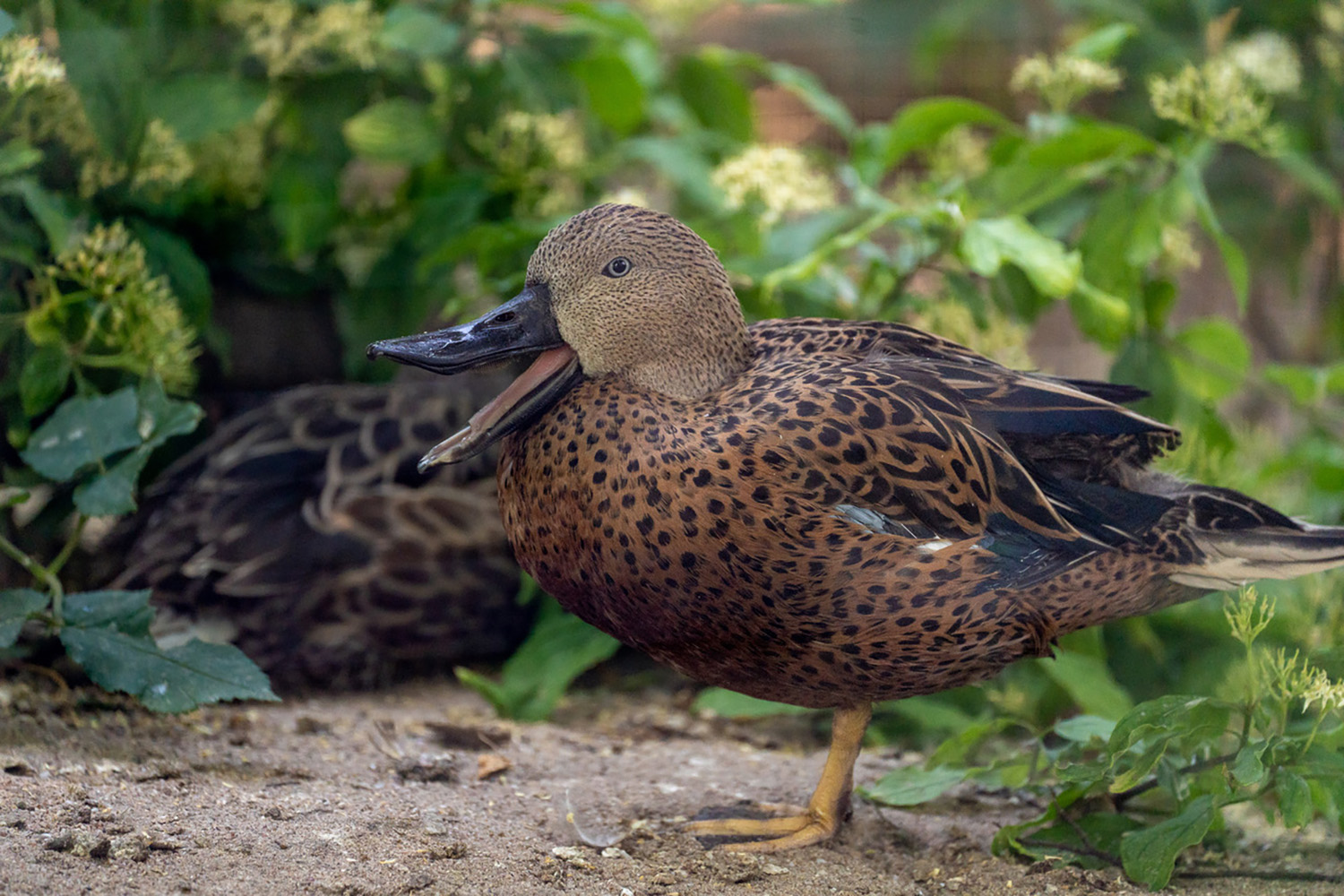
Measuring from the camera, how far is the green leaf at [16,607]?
6.82ft

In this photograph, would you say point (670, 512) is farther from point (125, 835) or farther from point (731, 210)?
point (731, 210)

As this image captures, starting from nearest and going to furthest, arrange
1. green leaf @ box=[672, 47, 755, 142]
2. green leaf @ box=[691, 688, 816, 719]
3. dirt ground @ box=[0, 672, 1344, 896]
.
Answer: dirt ground @ box=[0, 672, 1344, 896] < green leaf @ box=[691, 688, 816, 719] < green leaf @ box=[672, 47, 755, 142]

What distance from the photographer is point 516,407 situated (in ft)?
6.02

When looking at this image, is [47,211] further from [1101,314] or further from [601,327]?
[1101,314]

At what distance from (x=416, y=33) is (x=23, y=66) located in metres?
1.11

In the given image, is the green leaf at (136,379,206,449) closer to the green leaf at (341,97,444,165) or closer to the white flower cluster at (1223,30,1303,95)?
the green leaf at (341,97,444,165)

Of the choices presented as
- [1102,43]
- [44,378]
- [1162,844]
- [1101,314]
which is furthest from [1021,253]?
[44,378]

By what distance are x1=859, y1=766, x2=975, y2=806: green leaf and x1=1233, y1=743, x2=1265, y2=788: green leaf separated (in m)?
A: 0.46

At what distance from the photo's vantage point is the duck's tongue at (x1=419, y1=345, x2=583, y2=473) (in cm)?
182

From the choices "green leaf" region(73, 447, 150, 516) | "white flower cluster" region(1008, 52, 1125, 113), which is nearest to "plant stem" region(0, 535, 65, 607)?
"green leaf" region(73, 447, 150, 516)

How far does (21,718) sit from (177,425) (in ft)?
1.91

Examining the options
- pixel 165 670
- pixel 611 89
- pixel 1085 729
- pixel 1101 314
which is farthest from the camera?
pixel 611 89

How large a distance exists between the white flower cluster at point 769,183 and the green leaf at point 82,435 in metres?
1.51

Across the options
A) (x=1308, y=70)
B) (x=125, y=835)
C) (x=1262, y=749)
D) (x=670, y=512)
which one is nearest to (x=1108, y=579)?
(x=1262, y=749)
